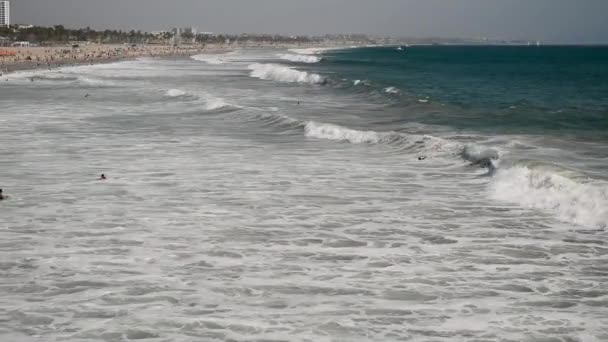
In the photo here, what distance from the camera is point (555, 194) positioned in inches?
698

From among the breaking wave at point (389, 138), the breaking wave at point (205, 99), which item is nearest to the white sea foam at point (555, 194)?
the breaking wave at point (389, 138)

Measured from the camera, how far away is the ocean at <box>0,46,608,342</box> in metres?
10.4

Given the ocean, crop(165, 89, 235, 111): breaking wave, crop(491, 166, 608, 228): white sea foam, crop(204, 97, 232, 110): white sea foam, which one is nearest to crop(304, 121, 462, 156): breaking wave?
the ocean

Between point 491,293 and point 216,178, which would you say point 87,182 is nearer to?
point 216,178

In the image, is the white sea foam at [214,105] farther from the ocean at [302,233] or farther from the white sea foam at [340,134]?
the white sea foam at [340,134]

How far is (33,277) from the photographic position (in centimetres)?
1221

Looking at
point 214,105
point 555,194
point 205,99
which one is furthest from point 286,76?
point 555,194

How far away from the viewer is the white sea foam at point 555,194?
1609 centimetres

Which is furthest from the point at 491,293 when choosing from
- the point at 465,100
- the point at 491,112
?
the point at 465,100

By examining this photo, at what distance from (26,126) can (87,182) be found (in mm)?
14547

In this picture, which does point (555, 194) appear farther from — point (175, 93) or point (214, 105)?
point (175, 93)

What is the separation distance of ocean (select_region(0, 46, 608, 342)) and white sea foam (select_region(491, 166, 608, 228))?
0.19ft

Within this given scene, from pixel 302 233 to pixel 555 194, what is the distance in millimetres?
7005

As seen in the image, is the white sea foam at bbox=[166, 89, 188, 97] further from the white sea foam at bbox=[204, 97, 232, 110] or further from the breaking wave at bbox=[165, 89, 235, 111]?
the white sea foam at bbox=[204, 97, 232, 110]
